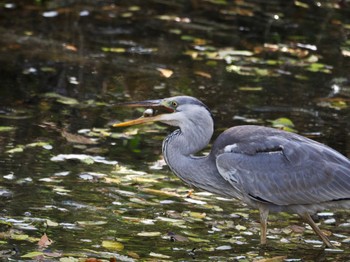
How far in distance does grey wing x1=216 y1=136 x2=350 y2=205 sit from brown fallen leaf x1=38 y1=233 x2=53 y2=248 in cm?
158

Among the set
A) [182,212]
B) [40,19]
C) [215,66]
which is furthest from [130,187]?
[40,19]

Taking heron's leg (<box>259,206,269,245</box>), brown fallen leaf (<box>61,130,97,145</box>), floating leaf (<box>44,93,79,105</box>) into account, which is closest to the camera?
heron's leg (<box>259,206,269,245</box>)

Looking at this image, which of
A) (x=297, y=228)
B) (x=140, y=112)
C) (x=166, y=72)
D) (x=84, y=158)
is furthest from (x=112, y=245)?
(x=166, y=72)

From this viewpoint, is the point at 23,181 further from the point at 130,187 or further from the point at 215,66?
the point at 215,66

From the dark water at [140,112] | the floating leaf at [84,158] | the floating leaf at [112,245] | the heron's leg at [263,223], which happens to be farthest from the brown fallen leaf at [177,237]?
the floating leaf at [84,158]

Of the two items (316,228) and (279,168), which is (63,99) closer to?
(279,168)

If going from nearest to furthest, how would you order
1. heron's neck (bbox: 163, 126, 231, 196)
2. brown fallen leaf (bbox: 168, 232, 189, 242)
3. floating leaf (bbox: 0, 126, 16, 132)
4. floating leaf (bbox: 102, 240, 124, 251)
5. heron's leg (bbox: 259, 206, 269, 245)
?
floating leaf (bbox: 102, 240, 124, 251) < brown fallen leaf (bbox: 168, 232, 189, 242) < heron's leg (bbox: 259, 206, 269, 245) < heron's neck (bbox: 163, 126, 231, 196) < floating leaf (bbox: 0, 126, 16, 132)

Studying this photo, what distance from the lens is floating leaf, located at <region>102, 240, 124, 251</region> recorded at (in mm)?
7363

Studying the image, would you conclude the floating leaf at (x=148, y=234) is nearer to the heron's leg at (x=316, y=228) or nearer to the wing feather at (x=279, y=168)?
the wing feather at (x=279, y=168)

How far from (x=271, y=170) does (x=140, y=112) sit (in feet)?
11.2

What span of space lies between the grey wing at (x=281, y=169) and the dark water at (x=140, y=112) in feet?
1.31

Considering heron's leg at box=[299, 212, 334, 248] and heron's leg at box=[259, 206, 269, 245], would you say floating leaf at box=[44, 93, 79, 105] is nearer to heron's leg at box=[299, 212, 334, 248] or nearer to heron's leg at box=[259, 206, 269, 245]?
heron's leg at box=[259, 206, 269, 245]

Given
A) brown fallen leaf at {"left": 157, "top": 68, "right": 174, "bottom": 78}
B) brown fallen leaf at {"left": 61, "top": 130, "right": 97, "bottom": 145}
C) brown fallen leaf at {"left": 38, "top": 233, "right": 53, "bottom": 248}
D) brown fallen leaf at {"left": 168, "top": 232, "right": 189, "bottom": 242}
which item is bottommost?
brown fallen leaf at {"left": 157, "top": 68, "right": 174, "bottom": 78}

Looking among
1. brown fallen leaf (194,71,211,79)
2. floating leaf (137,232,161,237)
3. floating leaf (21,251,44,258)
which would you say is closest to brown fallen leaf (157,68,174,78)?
brown fallen leaf (194,71,211,79)
